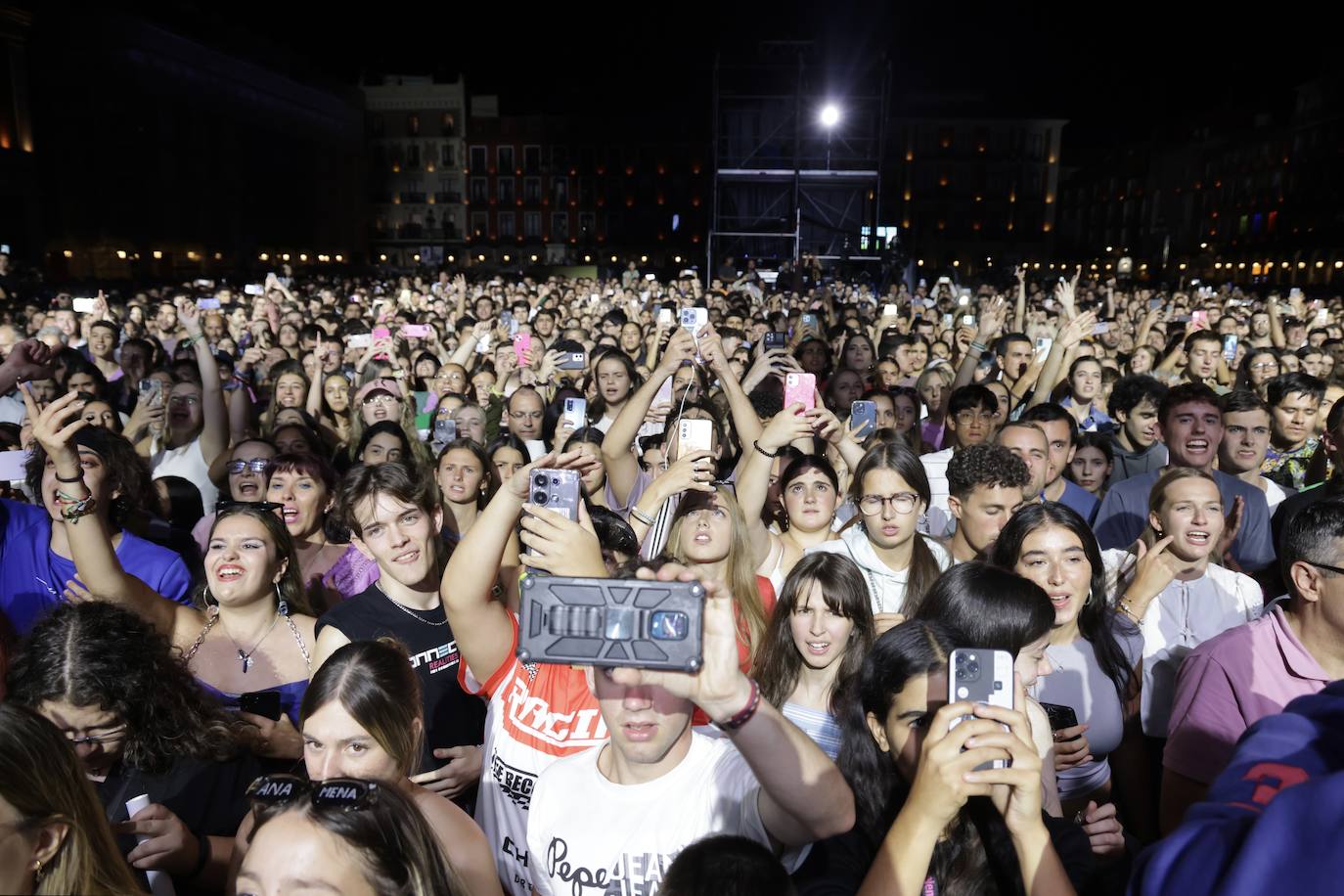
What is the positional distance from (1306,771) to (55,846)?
7.09 ft

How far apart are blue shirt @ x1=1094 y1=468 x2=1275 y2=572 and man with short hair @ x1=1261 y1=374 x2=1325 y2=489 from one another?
3.81 ft

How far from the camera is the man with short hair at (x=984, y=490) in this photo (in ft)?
13.6

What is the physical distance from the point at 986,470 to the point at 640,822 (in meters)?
2.51

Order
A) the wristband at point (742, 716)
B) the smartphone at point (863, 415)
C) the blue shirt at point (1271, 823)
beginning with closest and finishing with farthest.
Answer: the blue shirt at point (1271, 823) < the wristband at point (742, 716) < the smartphone at point (863, 415)

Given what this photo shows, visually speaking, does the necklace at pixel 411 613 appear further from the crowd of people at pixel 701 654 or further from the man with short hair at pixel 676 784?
the man with short hair at pixel 676 784

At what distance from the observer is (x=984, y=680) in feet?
5.98

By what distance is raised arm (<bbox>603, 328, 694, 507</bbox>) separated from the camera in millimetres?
4855

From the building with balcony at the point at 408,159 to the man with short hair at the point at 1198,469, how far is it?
215 feet

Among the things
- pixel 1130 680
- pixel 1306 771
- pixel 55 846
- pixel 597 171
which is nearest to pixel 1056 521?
pixel 1130 680

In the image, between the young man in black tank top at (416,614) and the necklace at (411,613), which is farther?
the necklace at (411,613)

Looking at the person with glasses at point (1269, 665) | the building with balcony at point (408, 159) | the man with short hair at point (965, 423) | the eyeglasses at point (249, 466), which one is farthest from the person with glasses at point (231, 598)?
the building with balcony at point (408, 159)

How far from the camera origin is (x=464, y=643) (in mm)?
2916

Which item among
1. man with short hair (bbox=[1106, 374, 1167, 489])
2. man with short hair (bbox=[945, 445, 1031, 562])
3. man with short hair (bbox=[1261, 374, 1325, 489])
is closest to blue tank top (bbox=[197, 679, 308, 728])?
man with short hair (bbox=[945, 445, 1031, 562])

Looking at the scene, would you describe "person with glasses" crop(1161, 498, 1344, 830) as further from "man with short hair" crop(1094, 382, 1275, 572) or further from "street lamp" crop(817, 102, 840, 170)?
"street lamp" crop(817, 102, 840, 170)
